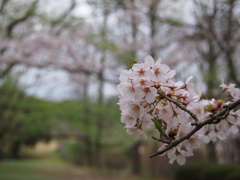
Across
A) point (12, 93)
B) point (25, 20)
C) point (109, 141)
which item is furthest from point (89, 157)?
point (25, 20)

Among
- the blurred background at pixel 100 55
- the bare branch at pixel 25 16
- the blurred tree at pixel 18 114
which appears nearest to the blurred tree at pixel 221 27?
the blurred background at pixel 100 55

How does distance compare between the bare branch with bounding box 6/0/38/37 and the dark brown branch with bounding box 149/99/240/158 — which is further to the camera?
the bare branch with bounding box 6/0/38/37

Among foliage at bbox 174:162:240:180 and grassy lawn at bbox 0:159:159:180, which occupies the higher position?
grassy lawn at bbox 0:159:159:180

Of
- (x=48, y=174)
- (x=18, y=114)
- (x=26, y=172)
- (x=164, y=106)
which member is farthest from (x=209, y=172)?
(x=26, y=172)

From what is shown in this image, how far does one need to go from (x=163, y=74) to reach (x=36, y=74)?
9040 mm

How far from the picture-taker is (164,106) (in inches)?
41.1

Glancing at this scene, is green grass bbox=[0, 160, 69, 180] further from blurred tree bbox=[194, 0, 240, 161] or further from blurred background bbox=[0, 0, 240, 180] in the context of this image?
blurred tree bbox=[194, 0, 240, 161]

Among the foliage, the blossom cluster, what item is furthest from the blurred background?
the blossom cluster

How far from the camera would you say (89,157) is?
1720 centimetres

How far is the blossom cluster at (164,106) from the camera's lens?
98 centimetres

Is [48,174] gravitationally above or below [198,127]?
above

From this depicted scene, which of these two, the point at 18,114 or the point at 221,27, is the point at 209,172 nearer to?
the point at 221,27

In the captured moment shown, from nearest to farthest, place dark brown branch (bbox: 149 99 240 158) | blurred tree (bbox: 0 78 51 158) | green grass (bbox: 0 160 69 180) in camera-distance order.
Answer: dark brown branch (bbox: 149 99 240 158) → blurred tree (bbox: 0 78 51 158) → green grass (bbox: 0 160 69 180)

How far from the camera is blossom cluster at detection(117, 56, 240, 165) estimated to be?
38.5 inches
